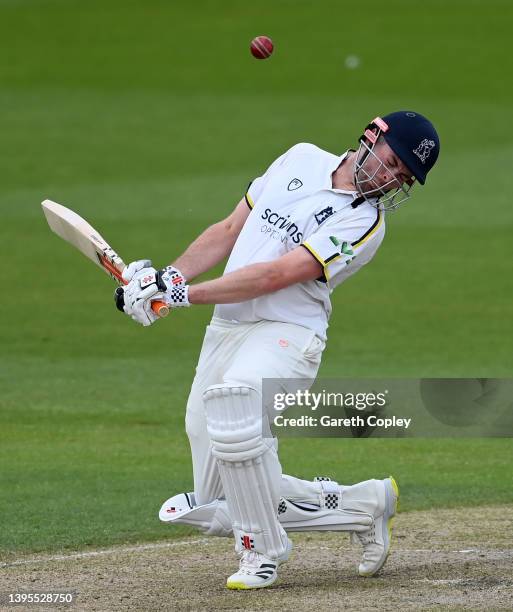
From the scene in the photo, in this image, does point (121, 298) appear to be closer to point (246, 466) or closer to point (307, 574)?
point (246, 466)

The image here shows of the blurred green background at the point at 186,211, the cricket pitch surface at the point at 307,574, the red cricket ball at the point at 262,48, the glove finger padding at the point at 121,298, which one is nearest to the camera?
the cricket pitch surface at the point at 307,574

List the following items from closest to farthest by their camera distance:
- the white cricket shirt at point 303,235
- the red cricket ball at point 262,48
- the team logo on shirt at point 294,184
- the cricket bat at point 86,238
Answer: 1. the white cricket shirt at point 303,235
2. the team logo on shirt at point 294,184
3. the cricket bat at point 86,238
4. the red cricket ball at point 262,48

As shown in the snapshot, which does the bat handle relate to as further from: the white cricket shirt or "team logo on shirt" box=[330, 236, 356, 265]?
"team logo on shirt" box=[330, 236, 356, 265]

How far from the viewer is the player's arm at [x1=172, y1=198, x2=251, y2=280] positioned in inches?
230

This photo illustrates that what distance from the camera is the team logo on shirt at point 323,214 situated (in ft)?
18.1

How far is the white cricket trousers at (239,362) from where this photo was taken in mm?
5336

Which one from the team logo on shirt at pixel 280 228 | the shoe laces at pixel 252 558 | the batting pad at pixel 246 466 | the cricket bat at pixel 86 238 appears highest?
the cricket bat at pixel 86 238

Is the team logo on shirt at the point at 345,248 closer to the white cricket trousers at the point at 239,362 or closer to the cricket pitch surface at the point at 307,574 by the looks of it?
the white cricket trousers at the point at 239,362

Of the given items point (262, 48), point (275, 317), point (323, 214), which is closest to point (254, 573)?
point (275, 317)

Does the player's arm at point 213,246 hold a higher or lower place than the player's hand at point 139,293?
higher

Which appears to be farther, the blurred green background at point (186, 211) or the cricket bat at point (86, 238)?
the blurred green background at point (186, 211)

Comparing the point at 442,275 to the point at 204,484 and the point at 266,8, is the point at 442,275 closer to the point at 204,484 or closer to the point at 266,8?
the point at 204,484

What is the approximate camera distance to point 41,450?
8.51m

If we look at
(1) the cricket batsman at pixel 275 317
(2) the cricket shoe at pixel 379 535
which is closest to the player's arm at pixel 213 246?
(1) the cricket batsman at pixel 275 317
